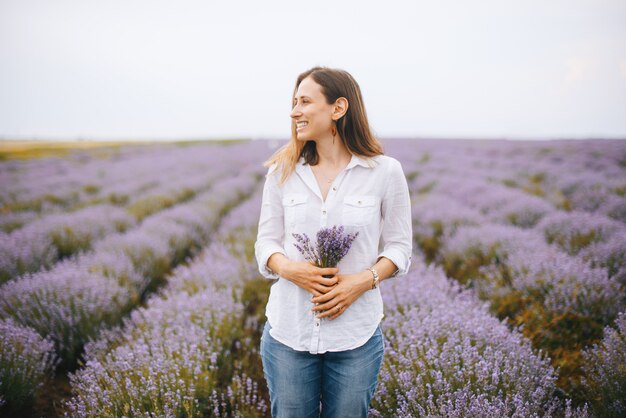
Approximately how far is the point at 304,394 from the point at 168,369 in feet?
3.48

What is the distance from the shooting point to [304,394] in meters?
1.35

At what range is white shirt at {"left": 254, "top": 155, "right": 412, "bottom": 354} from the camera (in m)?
1.33

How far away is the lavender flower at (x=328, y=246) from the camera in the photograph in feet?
4.05

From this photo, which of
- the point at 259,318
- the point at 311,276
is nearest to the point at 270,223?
the point at 311,276

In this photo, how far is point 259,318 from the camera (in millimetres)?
3053

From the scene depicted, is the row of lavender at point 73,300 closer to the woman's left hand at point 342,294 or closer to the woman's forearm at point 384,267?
the woman's left hand at point 342,294

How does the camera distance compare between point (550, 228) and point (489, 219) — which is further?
point (489, 219)

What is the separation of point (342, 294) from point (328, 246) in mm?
180

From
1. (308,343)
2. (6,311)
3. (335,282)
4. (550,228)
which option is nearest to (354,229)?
(335,282)

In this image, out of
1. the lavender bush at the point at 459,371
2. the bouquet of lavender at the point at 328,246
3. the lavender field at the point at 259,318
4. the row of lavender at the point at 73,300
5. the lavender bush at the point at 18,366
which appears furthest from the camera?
the row of lavender at the point at 73,300

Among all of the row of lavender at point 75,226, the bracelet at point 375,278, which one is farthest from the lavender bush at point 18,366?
the bracelet at point 375,278

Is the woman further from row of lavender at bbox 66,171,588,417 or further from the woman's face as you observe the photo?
row of lavender at bbox 66,171,588,417

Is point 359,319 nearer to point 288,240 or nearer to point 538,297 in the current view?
point 288,240

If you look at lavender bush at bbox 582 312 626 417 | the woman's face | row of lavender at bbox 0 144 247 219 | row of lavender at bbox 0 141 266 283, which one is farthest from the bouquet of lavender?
row of lavender at bbox 0 144 247 219
